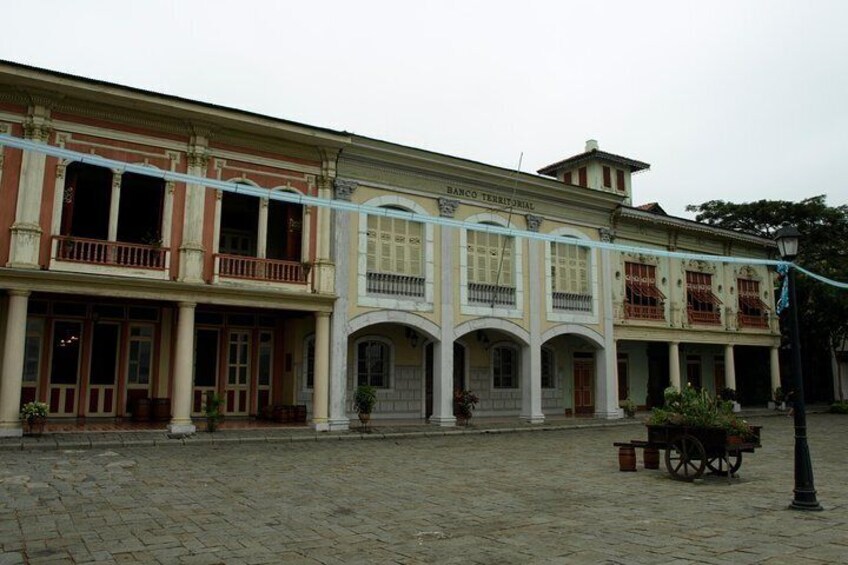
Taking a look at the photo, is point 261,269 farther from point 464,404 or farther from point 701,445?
point 701,445

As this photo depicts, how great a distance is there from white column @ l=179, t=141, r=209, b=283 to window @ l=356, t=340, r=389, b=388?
5934 millimetres

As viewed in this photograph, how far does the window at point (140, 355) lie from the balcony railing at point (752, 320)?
75.3 ft

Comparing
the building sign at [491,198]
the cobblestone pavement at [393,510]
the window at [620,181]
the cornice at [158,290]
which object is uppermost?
the window at [620,181]

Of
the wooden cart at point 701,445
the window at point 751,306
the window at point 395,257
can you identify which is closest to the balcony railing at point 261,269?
the window at point 395,257

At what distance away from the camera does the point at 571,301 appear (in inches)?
907

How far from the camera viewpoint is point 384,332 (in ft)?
68.7

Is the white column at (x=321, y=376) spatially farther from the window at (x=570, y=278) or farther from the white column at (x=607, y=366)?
the white column at (x=607, y=366)

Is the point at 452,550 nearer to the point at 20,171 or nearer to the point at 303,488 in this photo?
the point at 303,488

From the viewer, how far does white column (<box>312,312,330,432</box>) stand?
17.6 meters

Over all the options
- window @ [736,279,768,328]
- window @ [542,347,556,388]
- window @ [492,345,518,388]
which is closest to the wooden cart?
window @ [492,345,518,388]

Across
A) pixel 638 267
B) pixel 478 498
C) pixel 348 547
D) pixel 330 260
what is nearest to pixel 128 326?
pixel 330 260

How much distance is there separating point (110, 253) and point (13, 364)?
309cm

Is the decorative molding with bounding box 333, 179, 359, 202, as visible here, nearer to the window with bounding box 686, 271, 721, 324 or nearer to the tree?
the window with bounding box 686, 271, 721, 324

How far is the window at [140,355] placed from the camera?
1817 cm
